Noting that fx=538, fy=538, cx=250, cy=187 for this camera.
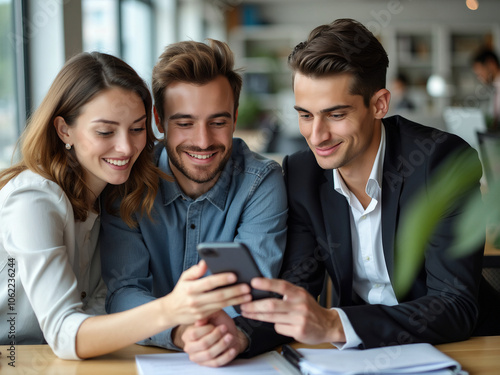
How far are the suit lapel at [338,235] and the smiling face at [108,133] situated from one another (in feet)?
1.91

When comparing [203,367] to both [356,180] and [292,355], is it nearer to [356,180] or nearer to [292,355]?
[292,355]

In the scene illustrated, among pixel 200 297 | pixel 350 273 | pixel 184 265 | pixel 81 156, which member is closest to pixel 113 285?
pixel 184 265

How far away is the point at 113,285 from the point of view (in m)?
1.48

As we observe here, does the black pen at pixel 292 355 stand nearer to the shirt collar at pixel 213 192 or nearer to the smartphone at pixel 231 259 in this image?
the smartphone at pixel 231 259

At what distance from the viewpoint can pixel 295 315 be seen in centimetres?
115

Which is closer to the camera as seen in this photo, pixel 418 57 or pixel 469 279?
pixel 469 279

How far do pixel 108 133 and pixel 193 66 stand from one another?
0.35 metres

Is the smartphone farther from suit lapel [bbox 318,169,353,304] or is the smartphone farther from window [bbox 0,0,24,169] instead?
window [bbox 0,0,24,169]

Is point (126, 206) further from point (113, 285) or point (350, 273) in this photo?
point (350, 273)

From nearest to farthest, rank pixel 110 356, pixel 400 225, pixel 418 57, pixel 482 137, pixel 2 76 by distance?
pixel 110 356
pixel 400 225
pixel 482 137
pixel 2 76
pixel 418 57

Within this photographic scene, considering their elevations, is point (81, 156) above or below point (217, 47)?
below

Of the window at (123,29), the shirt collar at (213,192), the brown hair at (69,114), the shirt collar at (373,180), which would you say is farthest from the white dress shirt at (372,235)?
the window at (123,29)

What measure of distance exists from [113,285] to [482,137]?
174 cm

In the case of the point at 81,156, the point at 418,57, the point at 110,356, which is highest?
the point at 418,57
